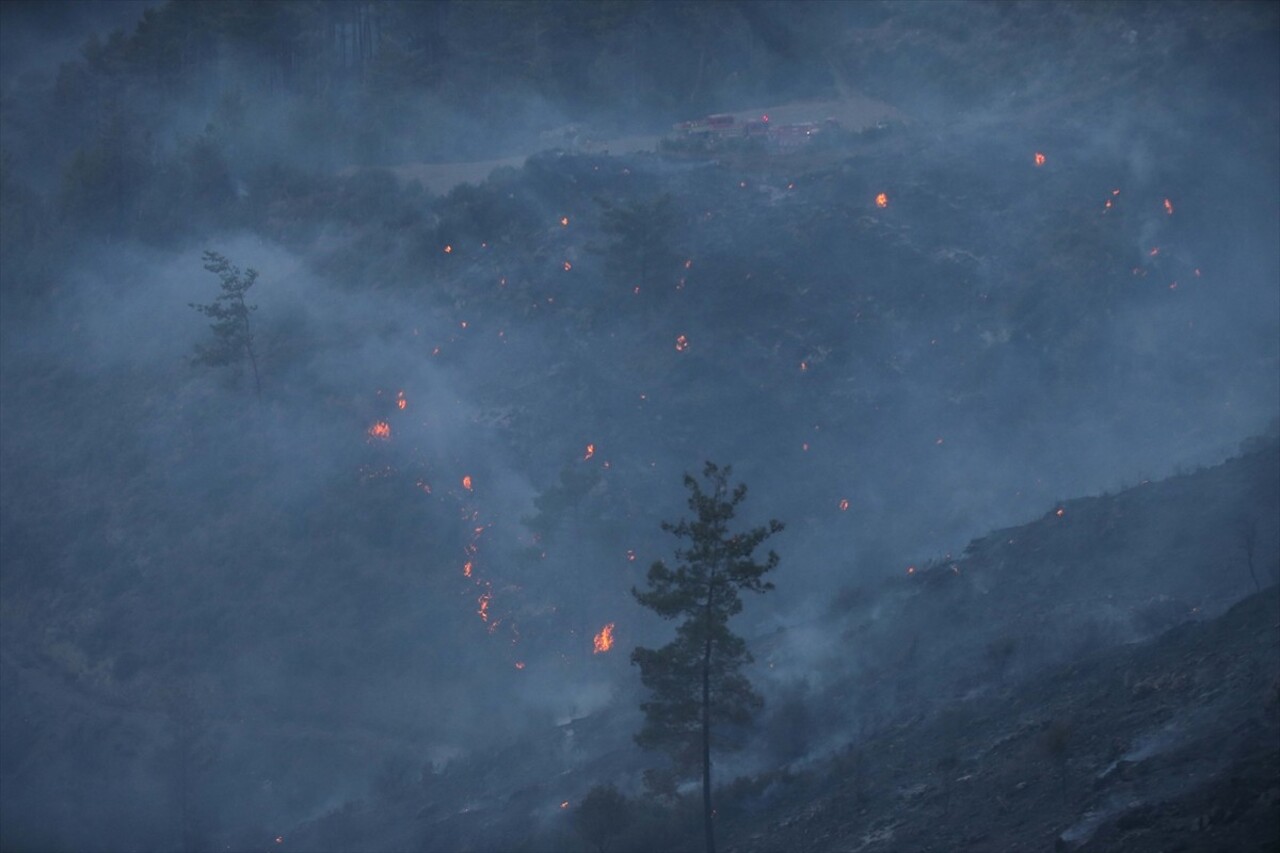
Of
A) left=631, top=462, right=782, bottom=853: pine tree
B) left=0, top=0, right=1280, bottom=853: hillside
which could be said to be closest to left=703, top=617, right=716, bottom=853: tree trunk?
left=631, top=462, right=782, bottom=853: pine tree

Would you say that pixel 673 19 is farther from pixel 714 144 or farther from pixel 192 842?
pixel 192 842

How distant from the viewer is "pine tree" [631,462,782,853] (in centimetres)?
2531

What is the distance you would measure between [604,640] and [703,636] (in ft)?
88.1

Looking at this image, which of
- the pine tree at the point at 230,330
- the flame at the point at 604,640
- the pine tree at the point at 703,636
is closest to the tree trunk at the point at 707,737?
the pine tree at the point at 703,636

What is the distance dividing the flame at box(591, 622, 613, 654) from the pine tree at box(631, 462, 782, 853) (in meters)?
23.6

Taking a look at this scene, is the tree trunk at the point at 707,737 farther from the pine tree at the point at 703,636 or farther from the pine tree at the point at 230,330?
the pine tree at the point at 230,330

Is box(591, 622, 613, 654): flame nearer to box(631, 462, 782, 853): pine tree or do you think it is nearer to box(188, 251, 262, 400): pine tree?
box(631, 462, 782, 853): pine tree

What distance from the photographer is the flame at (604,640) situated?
51719 mm

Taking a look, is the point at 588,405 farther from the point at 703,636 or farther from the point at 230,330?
the point at 703,636

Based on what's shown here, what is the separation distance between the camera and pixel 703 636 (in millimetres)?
25766

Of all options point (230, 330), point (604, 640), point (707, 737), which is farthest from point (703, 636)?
point (230, 330)

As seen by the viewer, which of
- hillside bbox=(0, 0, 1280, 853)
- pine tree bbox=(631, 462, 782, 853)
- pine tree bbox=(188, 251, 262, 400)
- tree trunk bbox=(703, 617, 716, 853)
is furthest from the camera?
pine tree bbox=(188, 251, 262, 400)

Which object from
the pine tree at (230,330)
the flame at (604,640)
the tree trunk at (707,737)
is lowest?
the tree trunk at (707,737)

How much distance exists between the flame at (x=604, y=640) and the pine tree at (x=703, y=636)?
77.4ft
